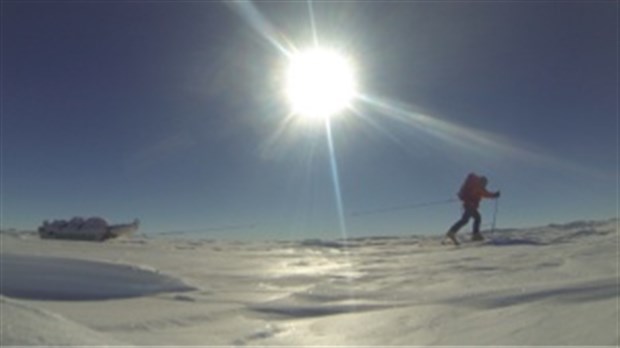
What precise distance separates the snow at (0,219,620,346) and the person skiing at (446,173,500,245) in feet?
19.6

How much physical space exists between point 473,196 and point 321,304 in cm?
936

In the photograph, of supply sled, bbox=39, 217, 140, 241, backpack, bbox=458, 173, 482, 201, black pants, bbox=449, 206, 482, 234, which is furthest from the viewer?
supply sled, bbox=39, 217, 140, 241

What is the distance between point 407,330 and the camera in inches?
159

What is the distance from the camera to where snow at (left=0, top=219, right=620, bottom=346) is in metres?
3.39

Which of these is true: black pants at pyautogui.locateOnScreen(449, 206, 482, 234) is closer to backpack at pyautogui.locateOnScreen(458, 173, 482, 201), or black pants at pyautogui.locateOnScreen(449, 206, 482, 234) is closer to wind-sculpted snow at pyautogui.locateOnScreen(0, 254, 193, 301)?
backpack at pyautogui.locateOnScreen(458, 173, 482, 201)

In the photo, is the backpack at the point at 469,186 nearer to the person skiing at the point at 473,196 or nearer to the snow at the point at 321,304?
the person skiing at the point at 473,196

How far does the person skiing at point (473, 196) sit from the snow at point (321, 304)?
236 inches

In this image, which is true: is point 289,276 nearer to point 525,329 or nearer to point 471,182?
point 525,329

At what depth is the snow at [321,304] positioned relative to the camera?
339 centimetres

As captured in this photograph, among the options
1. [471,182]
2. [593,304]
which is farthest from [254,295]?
[471,182]

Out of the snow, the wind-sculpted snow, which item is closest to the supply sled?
the snow

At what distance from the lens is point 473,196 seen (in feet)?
45.3

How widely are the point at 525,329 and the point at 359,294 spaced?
2.01m

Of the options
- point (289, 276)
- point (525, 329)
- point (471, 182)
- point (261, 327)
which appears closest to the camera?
point (525, 329)
